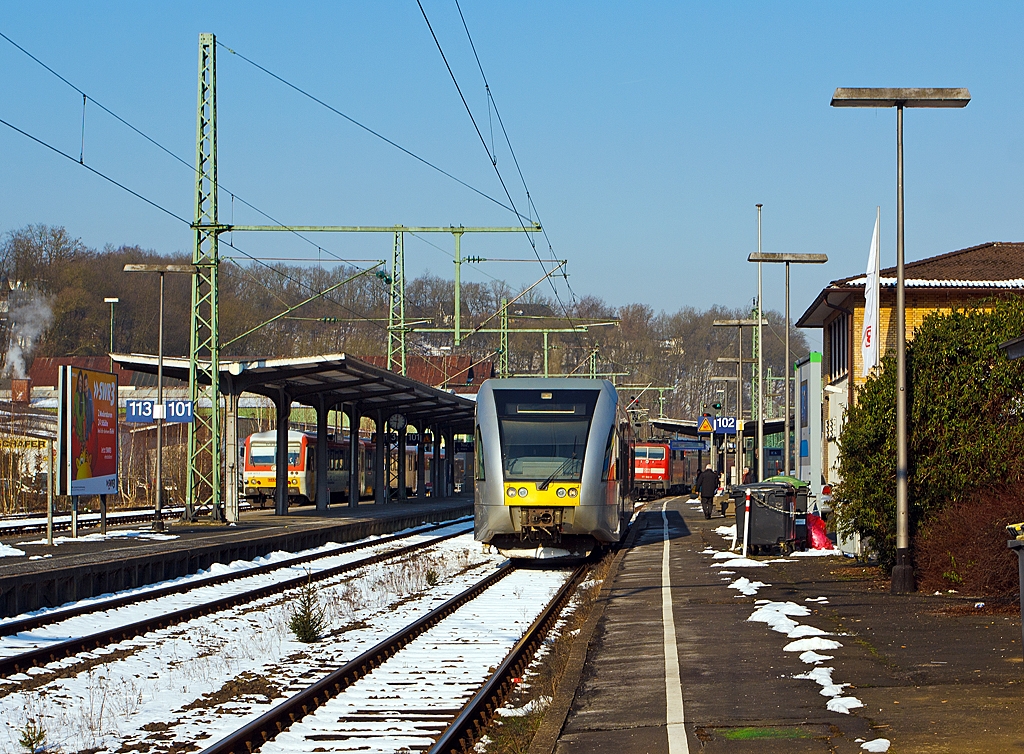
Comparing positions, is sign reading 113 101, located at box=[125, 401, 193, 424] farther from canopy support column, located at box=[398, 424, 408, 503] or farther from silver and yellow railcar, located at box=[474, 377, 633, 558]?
silver and yellow railcar, located at box=[474, 377, 633, 558]

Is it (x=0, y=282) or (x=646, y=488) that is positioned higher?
(x=0, y=282)

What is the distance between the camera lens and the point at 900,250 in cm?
1501

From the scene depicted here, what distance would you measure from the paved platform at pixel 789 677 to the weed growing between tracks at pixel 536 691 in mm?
184

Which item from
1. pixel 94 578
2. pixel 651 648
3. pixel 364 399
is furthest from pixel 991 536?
pixel 364 399

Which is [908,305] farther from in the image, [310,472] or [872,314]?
[310,472]

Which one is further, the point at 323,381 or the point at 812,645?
the point at 323,381

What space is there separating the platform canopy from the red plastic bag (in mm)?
10309

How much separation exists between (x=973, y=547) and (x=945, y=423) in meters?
1.88

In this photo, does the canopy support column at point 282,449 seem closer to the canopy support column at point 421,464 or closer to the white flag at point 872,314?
the canopy support column at point 421,464

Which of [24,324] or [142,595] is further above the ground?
[24,324]

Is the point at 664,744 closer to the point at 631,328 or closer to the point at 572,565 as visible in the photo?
the point at 572,565

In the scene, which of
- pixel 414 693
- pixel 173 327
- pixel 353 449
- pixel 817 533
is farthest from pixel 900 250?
pixel 173 327

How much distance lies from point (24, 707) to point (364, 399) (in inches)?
1150

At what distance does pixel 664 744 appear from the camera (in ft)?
24.1
